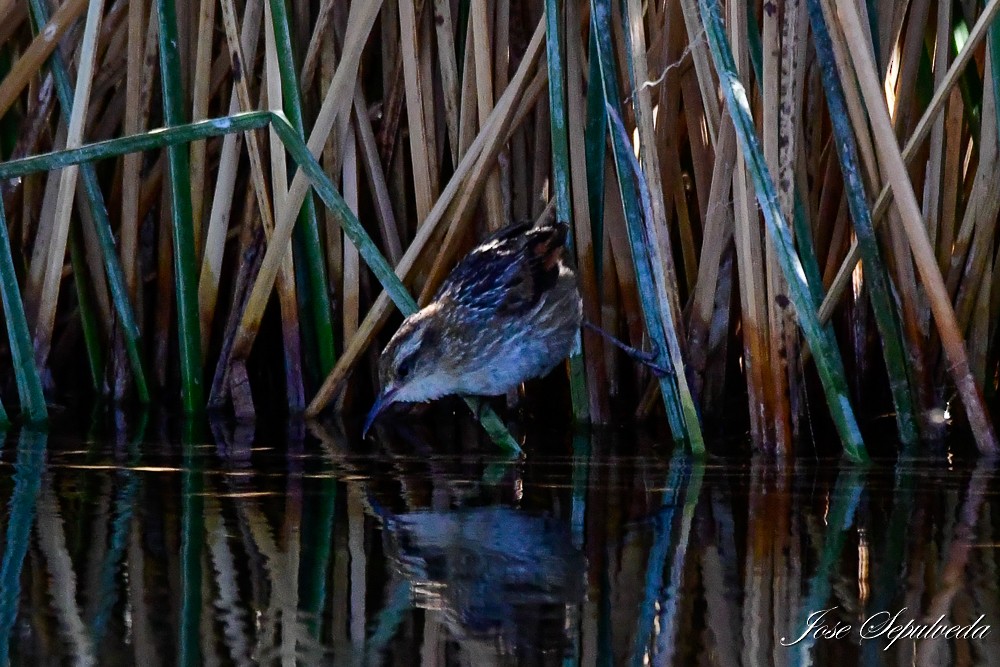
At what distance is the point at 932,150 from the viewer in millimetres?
4496

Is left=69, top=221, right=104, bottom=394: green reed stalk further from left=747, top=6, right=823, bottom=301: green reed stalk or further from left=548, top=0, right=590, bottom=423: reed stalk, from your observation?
left=747, top=6, right=823, bottom=301: green reed stalk

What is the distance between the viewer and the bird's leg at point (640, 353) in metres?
4.46

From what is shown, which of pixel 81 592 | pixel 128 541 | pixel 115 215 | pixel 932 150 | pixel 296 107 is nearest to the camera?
pixel 81 592

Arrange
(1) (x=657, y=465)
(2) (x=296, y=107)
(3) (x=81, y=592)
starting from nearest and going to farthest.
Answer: (3) (x=81, y=592)
(1) (x=657, y=465)
(2) (x=296, y=107)

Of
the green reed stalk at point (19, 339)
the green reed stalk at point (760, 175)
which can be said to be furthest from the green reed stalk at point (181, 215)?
the green reed stalk at point (760, 175)

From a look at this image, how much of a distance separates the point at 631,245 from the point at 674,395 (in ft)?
1.85

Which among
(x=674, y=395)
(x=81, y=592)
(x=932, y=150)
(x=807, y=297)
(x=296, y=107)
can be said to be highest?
(x=296, y=107)

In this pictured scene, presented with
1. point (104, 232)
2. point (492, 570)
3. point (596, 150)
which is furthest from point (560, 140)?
point (492, 570)

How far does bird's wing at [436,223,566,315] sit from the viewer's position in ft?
15.6

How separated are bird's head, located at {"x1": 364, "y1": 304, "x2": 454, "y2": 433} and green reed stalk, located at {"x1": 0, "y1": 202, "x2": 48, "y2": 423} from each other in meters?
1.30

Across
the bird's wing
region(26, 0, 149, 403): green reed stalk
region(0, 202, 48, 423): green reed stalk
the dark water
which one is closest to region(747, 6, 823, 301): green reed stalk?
the dark water

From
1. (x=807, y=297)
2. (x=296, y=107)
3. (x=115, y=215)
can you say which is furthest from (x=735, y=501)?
(x=115, y=215)

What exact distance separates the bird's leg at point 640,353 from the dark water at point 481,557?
300mm

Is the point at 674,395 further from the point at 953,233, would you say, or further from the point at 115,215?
the point at 115,215
